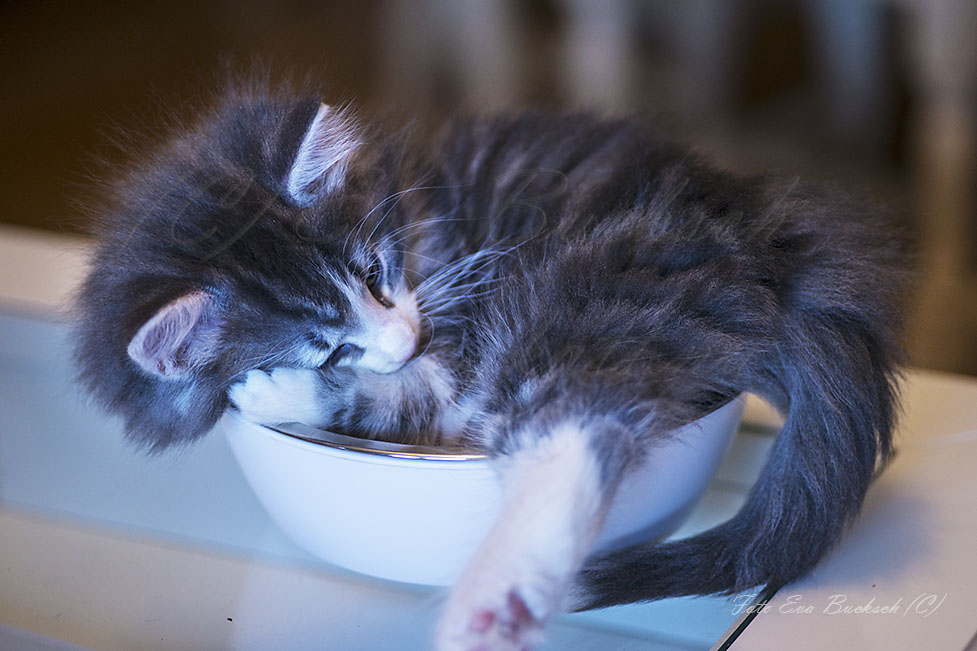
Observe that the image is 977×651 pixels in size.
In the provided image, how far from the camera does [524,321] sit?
89 cm

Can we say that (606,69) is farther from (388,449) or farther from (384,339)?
(388,449)

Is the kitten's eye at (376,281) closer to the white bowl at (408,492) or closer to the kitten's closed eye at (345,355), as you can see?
the kitten's closed eye at (345,355)

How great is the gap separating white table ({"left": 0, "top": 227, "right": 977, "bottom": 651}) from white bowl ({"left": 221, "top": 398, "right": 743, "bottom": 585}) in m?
0.04

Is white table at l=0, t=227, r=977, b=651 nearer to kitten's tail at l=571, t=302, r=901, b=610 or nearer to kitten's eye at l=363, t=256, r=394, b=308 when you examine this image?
kitten's tail at l=571, t=302, r=901, b=610

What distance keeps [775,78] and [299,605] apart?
368 cm

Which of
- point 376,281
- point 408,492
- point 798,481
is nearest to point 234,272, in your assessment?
point 376,281

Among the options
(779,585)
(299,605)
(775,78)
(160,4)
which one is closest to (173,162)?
(299,605)

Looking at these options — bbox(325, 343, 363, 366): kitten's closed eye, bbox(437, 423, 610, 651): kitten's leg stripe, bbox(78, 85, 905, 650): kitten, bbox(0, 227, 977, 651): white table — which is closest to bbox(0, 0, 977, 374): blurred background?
bbox(0, 227, 977, 651): white table

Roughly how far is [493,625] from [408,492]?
149 millimetres

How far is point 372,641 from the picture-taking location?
2.75 ft

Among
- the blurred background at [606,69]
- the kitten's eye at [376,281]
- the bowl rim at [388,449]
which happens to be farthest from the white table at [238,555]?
the blurred background at [606,69]

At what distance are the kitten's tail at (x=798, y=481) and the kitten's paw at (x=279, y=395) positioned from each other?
326 mm

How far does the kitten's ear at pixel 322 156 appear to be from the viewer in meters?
1.01

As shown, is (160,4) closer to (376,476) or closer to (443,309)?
(443,309)
